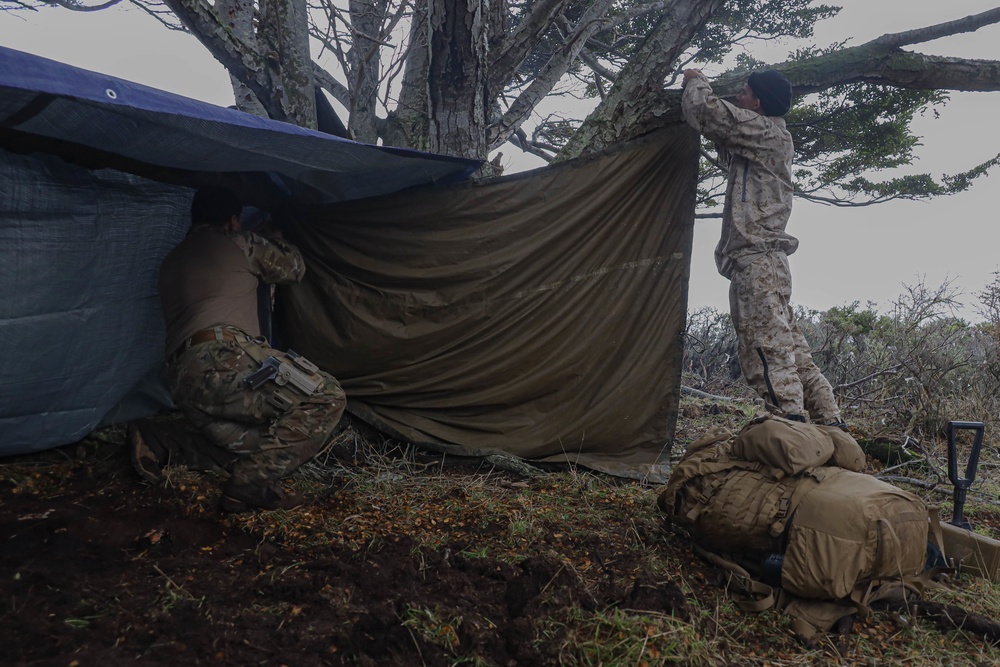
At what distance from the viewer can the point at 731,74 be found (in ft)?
14.0

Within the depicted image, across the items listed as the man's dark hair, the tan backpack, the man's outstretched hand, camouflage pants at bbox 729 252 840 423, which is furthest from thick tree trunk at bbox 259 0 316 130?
the tan backpack

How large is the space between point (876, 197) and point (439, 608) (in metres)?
8.30

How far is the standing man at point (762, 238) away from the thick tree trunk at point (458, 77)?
51.5 inches

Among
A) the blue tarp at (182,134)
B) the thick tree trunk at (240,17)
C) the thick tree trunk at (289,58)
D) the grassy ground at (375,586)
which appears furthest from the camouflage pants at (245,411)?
the thick tree trunk at (240,17)

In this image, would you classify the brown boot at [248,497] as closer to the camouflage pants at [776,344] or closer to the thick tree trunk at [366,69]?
the camouflage pants at [776,344]

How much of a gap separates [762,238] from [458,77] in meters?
2.12

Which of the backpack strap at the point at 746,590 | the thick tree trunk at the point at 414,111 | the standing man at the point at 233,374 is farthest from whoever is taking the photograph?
the thick tree trunk at the point at 414,111

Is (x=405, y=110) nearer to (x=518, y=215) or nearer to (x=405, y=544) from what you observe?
(x=518, y=215)

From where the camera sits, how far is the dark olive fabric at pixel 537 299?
3936 mm

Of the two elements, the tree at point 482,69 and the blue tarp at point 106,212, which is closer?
the blue tarp at point 106,212

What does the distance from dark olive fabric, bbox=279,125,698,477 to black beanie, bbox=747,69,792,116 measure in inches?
20.2

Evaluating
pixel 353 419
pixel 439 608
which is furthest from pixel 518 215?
pixel 439 608

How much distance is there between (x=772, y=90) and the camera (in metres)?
4.00

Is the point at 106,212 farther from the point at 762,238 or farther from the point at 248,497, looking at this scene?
the point at 762,238
